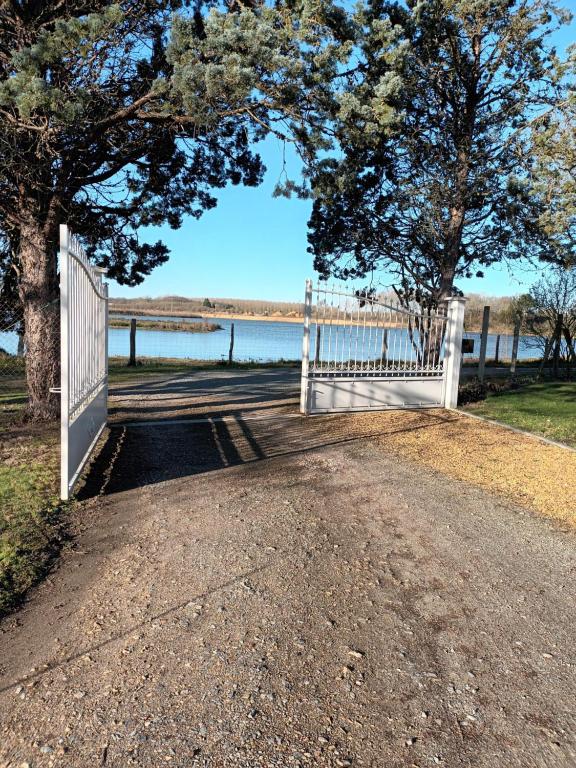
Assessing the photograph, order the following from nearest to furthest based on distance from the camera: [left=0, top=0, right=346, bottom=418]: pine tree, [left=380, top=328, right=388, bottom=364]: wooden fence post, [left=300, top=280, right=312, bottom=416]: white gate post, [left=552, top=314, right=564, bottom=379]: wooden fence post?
1. [left=0, top=0, right=346, bottom=418]: pine tree
2. [left=300, top=280, right=312, bottom=416]: white gate post
3. [left=380, top=328, right=388, bottom=364]: wooden fence post
4. [left=552, top=314, right=564, bottom=379]: wooden fence post

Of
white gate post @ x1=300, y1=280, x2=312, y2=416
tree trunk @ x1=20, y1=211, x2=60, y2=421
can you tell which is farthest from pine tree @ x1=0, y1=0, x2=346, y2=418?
white gate post @ x1=300, y1=280, x2=312, y2=416

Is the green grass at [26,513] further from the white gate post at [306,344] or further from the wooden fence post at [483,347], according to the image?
the wooden fence post at [483,347]

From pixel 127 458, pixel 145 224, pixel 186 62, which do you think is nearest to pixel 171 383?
pixel 145 224

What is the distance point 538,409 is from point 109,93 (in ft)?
29.4

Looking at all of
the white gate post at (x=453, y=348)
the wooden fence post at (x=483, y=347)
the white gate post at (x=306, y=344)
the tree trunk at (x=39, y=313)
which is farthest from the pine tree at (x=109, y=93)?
the wooden fence post at (x=483, y=347)

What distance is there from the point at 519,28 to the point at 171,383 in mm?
10532

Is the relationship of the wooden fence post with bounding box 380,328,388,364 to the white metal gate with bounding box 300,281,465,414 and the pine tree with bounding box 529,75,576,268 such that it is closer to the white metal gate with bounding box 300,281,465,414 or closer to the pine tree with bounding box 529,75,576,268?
the white metal gate with bounding box 300,281,465,414

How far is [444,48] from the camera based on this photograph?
11117 millimetres

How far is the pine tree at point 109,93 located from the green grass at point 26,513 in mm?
1707

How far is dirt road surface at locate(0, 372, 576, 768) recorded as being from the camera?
7.41ft

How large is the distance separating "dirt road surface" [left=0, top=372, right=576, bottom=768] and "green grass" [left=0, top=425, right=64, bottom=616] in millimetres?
198

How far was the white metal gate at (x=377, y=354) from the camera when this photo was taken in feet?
32.0

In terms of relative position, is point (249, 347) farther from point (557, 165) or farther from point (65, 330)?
point (65, 330)

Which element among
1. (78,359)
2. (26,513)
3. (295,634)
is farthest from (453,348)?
(295,634)
